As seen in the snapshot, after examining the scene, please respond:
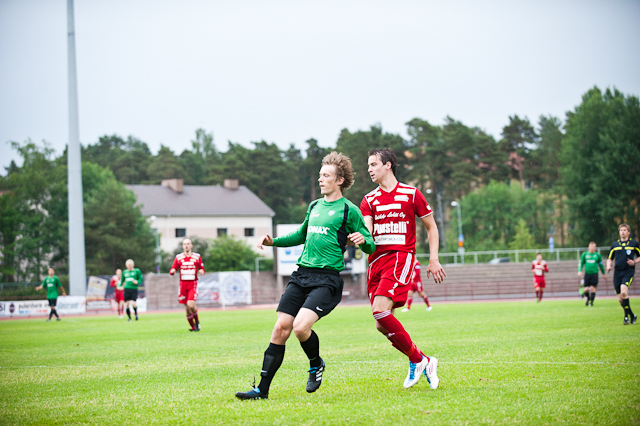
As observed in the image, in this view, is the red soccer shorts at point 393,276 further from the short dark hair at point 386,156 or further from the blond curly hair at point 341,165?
the short dark hair at point 386,156

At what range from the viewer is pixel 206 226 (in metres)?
71.1

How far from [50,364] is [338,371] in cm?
484

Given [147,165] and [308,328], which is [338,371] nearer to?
[308,328]

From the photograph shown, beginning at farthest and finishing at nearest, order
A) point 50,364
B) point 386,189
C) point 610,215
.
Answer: point 610,215 → point 50,364 → point 386,189

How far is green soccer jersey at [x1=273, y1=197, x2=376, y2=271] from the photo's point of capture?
6023 millimetres

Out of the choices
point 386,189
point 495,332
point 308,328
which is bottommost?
point 495,332

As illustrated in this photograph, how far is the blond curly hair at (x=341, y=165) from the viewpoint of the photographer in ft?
20.6

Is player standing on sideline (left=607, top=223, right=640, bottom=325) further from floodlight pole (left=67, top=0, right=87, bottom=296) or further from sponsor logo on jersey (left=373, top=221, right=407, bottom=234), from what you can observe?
floodlight pole (left=67, top=0, right=87, bottom=296)

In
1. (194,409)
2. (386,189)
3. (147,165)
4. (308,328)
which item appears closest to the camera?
(194,409)

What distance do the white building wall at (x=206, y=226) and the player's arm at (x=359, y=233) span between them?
6040 cm

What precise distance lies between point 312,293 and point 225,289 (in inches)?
1339

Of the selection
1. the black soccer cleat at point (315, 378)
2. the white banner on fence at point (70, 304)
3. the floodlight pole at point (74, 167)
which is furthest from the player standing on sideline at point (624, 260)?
the white banner on fence at point (70, 304)

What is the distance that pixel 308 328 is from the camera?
5.82 metres

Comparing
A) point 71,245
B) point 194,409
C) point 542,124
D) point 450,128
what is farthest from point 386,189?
point 542,124
